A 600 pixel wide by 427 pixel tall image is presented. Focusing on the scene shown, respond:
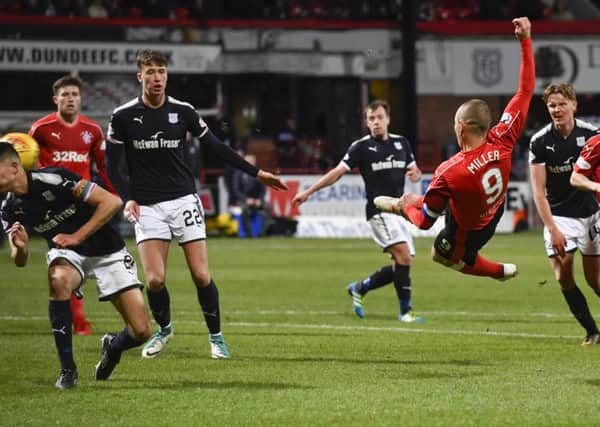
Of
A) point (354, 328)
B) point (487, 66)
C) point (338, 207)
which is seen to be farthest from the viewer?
point (487, 66)

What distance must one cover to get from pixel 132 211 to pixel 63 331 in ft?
5.77

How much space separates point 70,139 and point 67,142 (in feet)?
0.15

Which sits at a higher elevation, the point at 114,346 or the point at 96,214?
the point at 96,214

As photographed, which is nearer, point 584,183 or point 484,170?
point 484,170

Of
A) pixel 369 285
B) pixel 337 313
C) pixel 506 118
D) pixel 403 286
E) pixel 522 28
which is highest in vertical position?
pixel 522 28

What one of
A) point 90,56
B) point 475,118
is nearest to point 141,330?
point 475,118

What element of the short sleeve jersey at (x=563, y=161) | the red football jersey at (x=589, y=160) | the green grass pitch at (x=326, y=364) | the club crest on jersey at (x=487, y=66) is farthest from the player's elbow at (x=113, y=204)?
the club crest on jersey at (x=487, y=66)

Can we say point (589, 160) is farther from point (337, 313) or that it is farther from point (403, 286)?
point (337, 313)

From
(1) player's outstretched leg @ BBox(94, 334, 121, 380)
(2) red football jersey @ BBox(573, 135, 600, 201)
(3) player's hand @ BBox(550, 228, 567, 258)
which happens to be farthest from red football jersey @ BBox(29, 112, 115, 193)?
(2) red football jersey @ BBox(573, 135, 600, 201)

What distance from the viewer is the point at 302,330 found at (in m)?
14.4

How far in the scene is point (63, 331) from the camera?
10070mm

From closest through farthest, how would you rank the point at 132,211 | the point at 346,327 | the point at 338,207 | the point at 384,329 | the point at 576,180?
1. the point at 576,180
2. the point at 132,211
3. the point at 384,329
4. the point at 346,327
5. the point at 338,207

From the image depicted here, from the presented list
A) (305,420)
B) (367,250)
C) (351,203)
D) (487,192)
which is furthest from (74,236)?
(351,203)

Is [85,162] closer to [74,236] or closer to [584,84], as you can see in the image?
[74,236]
